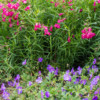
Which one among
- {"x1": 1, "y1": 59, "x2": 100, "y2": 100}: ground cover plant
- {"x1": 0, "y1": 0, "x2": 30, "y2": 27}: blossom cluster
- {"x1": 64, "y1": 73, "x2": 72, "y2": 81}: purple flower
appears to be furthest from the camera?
{"x1": 0, "y1": 0, "x2": 30, "y2": 27}: blossom cluster

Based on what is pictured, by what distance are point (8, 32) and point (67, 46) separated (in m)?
0.93

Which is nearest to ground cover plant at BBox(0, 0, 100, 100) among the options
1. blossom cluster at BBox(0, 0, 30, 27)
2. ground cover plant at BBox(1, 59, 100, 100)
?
blossom cluster at BBox(0, 0, 30, 27)

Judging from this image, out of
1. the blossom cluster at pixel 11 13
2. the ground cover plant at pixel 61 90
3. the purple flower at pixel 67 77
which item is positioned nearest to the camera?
the ground cover plant at pixel 61 90

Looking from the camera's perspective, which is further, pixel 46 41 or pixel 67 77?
pixel 46 41

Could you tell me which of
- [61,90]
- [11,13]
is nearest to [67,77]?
[61,90]

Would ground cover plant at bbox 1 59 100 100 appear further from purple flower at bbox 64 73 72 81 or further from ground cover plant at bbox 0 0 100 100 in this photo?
ground cover plant at bbox 0 0 100 100

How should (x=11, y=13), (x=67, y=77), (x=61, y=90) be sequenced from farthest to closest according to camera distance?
(x=11, y=13) → (x=67, y=77) → (x=61, y=90)

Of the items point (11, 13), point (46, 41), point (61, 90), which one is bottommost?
point (61, 90)

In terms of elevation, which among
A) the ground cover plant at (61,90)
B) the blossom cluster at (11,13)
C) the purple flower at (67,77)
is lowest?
the ground cover plant at (61,90)

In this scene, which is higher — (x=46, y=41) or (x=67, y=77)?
(x=46, y=41)

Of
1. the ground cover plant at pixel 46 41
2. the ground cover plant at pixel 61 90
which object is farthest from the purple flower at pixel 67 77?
the ground cover plant at pixel 46 41

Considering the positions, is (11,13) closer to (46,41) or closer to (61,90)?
(46,41)

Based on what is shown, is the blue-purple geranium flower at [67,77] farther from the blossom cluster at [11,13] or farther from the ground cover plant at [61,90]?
the blossom cluster at [11,13]

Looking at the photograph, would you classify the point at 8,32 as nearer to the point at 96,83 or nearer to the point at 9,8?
the point at 9,8
